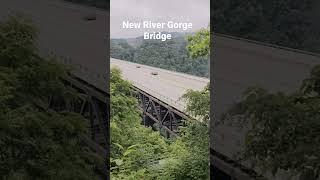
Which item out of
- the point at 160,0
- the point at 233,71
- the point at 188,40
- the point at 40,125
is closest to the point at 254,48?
the point at 233,71

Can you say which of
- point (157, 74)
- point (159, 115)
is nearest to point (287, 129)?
point (159, 115)

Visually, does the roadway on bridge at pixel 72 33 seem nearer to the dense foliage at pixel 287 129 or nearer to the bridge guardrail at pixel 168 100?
the bridge guardrail at pixel 168 100

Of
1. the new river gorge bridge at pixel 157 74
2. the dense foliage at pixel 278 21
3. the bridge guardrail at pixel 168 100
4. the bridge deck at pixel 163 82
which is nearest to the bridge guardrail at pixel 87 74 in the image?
the new river gorge bridge at pixel 157 74

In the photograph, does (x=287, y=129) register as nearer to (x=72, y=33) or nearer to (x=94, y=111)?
(x=94, y=111)

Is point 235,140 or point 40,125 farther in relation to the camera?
point 235,140

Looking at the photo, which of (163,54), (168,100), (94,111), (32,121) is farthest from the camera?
(168,100)

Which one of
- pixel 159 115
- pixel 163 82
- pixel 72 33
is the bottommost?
pixel 159 115

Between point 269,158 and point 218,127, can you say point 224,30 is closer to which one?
point 218,127
